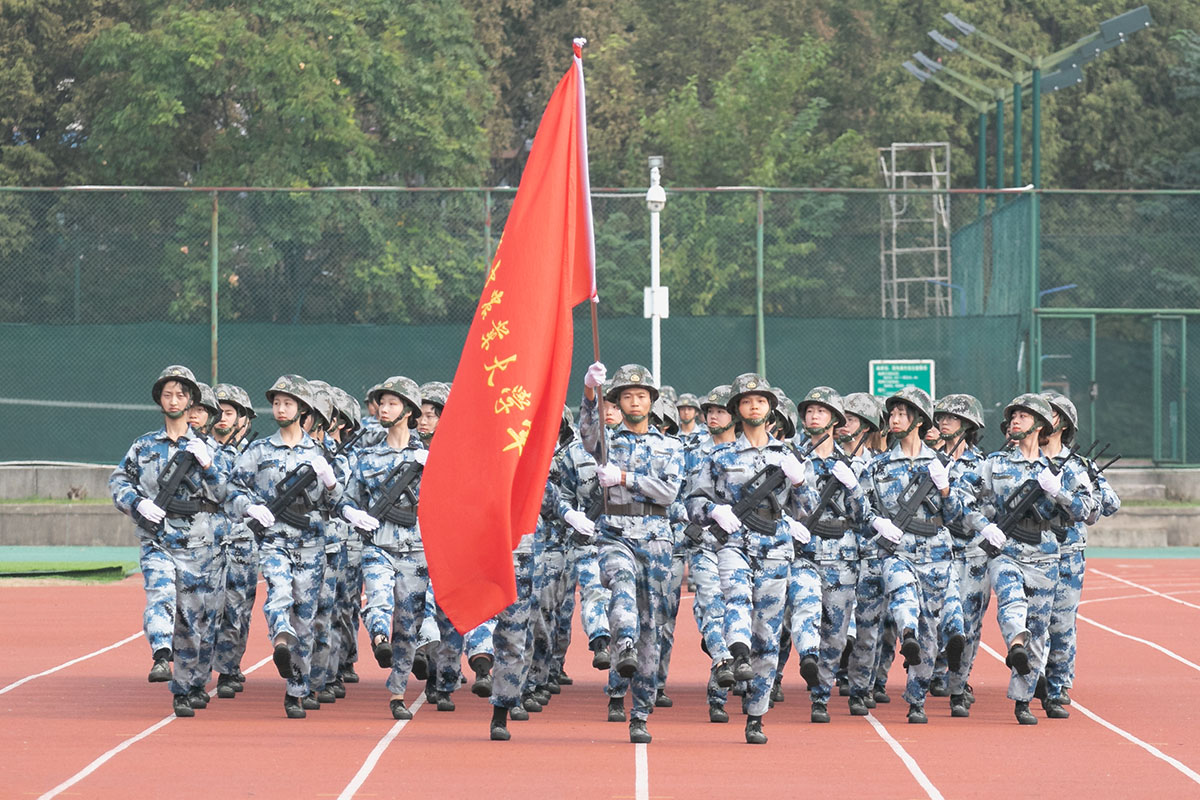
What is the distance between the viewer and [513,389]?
10586 millimetres

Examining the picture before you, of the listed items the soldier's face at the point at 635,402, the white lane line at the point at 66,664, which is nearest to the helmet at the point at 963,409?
the soldier's face at the point at 635,402

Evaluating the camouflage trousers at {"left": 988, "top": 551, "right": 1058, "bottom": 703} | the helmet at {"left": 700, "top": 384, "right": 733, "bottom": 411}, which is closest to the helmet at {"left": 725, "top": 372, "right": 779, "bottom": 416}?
the helmet at {"left": 700, "top": 384, "right": 733, "bottom": 411}

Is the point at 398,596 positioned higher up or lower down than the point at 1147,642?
higher up

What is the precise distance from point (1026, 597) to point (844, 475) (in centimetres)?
133

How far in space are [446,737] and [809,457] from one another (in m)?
2.81

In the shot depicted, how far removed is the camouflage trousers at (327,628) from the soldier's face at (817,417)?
314cm

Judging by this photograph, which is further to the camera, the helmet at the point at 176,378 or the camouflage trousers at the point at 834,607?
the camouflage trousers at the point at 834,607

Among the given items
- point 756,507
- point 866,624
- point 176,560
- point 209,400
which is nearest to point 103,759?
point 176,560

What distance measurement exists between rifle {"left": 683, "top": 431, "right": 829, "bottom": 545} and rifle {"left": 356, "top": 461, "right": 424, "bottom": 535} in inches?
71.2

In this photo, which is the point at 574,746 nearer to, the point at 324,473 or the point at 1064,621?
the point at 324,473

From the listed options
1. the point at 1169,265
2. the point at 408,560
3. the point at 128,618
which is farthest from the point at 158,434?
the point at 1169,265

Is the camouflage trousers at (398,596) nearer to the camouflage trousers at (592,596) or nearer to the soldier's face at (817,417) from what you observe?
the camouflage trousers at (592,596)

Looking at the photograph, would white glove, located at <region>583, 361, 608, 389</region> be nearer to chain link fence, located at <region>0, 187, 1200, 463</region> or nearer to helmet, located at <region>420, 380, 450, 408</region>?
helmet, located at <region>420, 380, 450, 408</region>

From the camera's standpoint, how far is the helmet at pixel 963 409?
13.2 m
